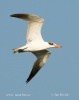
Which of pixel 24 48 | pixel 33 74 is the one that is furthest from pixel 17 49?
pixel 33 74

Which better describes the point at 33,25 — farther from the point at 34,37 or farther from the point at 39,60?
the point at 39,60

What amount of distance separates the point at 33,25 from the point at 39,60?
2.30 m

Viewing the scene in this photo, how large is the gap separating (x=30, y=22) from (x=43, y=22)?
23.7 inches

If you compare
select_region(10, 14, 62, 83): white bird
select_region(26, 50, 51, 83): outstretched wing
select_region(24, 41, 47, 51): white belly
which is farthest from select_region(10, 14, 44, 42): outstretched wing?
select_region(26, 50, 51, 83): outstretched wing

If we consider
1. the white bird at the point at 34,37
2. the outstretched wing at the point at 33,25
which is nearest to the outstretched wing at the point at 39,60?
the white bird at the point at 34,37

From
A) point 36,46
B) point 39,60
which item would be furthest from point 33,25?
point 39,60

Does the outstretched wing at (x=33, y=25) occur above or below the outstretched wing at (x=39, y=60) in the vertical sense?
above

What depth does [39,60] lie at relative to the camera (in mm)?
27953

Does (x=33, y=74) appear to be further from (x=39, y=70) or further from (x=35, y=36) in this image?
(x=35, y=36)

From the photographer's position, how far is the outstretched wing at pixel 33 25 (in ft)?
84.9

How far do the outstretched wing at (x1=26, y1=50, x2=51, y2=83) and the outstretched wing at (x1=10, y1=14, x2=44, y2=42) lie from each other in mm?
1400

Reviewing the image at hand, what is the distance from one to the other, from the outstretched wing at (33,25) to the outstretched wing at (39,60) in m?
1.40

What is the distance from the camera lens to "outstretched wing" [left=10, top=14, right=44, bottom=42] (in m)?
25.9

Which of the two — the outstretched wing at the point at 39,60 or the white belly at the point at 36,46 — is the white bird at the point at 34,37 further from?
the outstretched wing at the point at 39,60
